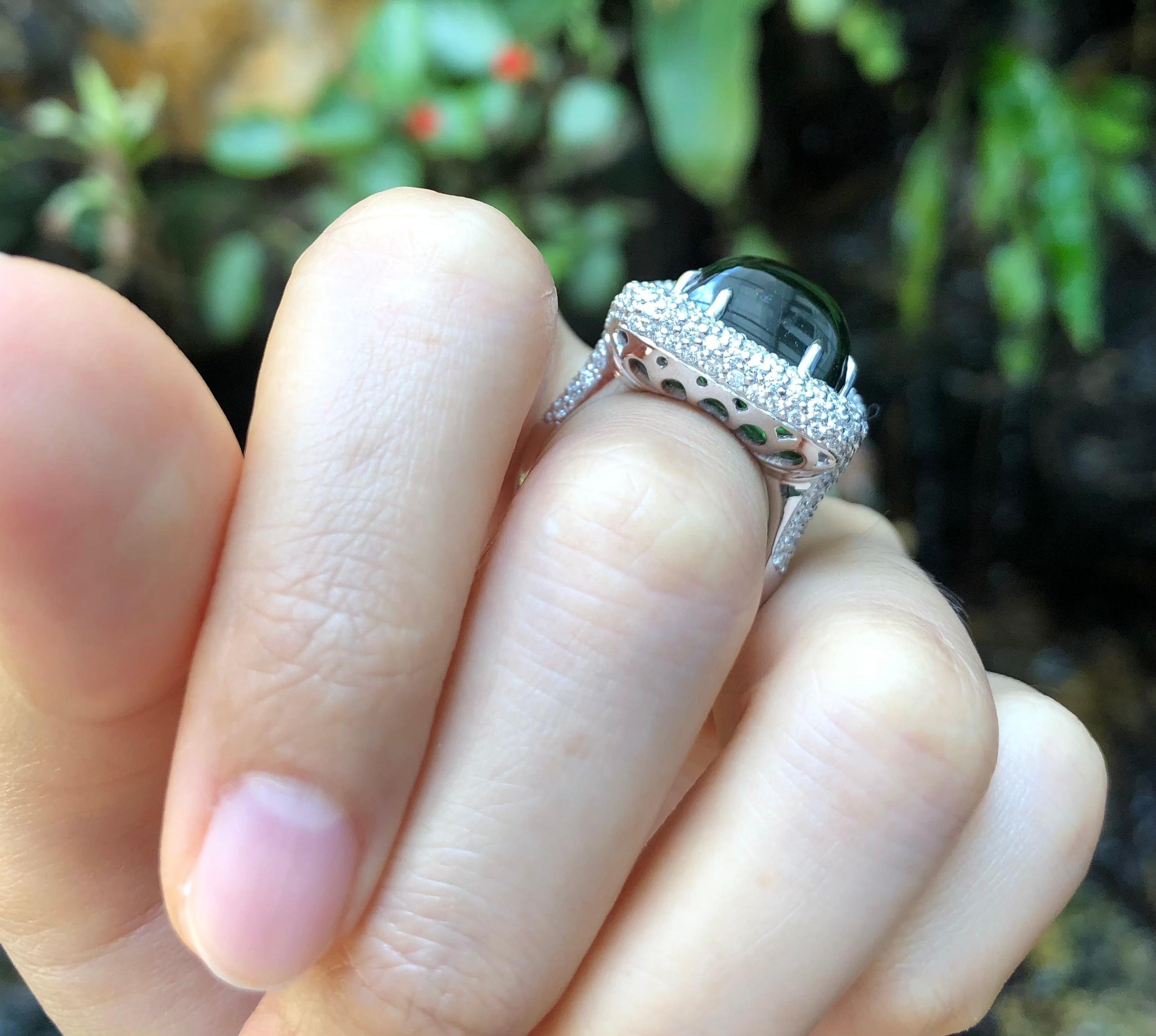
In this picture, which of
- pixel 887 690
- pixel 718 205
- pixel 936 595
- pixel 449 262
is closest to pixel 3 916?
pixel 449 262

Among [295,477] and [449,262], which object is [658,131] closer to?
[449,262]

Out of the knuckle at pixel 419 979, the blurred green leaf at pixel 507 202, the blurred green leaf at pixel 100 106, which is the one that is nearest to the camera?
the knuckle at pixel 419 979

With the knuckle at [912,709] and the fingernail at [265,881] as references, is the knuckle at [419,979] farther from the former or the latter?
the knuckle at [912,709]

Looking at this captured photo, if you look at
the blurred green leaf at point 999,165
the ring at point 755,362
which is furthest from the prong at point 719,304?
the blurred green leaf at point 999,165

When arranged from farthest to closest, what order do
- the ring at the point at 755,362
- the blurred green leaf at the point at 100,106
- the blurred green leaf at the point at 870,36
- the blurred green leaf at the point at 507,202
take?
1. the blurred green leaf at the point at 870,36
2. the blurred green leaf at the point at 507,202
3. the blurred green leaf at the point at 100,106
4. the ring at the point at 755,362

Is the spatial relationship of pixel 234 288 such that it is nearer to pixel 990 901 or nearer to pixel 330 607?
pixel 330 607

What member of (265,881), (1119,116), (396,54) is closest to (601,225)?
(396,54)
